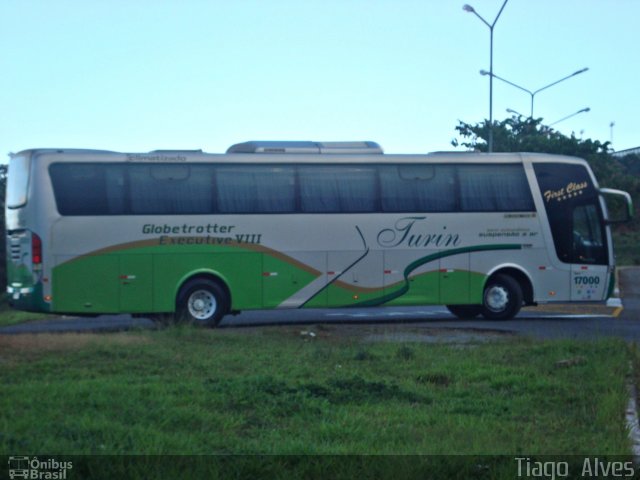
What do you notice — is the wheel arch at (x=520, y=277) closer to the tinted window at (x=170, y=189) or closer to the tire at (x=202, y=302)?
the tire at (x=202, y=302)

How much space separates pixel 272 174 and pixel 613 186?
114ft

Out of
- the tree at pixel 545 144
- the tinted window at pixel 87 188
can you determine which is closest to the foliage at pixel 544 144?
the tree at pixel 545 144

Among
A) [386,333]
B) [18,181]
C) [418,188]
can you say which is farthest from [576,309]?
[18,181]

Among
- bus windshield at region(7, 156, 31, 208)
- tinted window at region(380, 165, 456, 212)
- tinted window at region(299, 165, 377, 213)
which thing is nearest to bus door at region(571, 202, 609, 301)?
tinted window at region(380, 165, 456, 212)

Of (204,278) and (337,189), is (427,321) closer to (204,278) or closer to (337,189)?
(337,189)

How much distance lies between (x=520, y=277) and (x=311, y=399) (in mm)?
11954

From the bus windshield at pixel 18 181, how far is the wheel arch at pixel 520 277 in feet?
29.8

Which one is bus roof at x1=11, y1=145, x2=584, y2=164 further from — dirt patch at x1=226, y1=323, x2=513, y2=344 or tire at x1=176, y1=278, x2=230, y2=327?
dirt patch at x1=226, y1=323, x2=513, y2=344

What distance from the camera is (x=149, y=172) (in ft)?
58.3

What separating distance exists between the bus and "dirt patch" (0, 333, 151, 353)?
3.27 meters

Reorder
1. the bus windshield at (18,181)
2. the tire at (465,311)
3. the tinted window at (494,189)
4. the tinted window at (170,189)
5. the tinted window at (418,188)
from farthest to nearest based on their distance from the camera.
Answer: the tire at (465,311) < the tinted window at (494,189) < the tinted window at (418,188) < the tinted window at (170,189) < the bus windshield at (18,181)

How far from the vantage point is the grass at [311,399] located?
719 centimetres

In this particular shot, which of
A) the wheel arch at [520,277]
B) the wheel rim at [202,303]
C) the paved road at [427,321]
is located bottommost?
the paved road at [427,321]

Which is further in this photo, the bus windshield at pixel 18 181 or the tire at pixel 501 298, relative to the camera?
the tire at pixel 501 298
